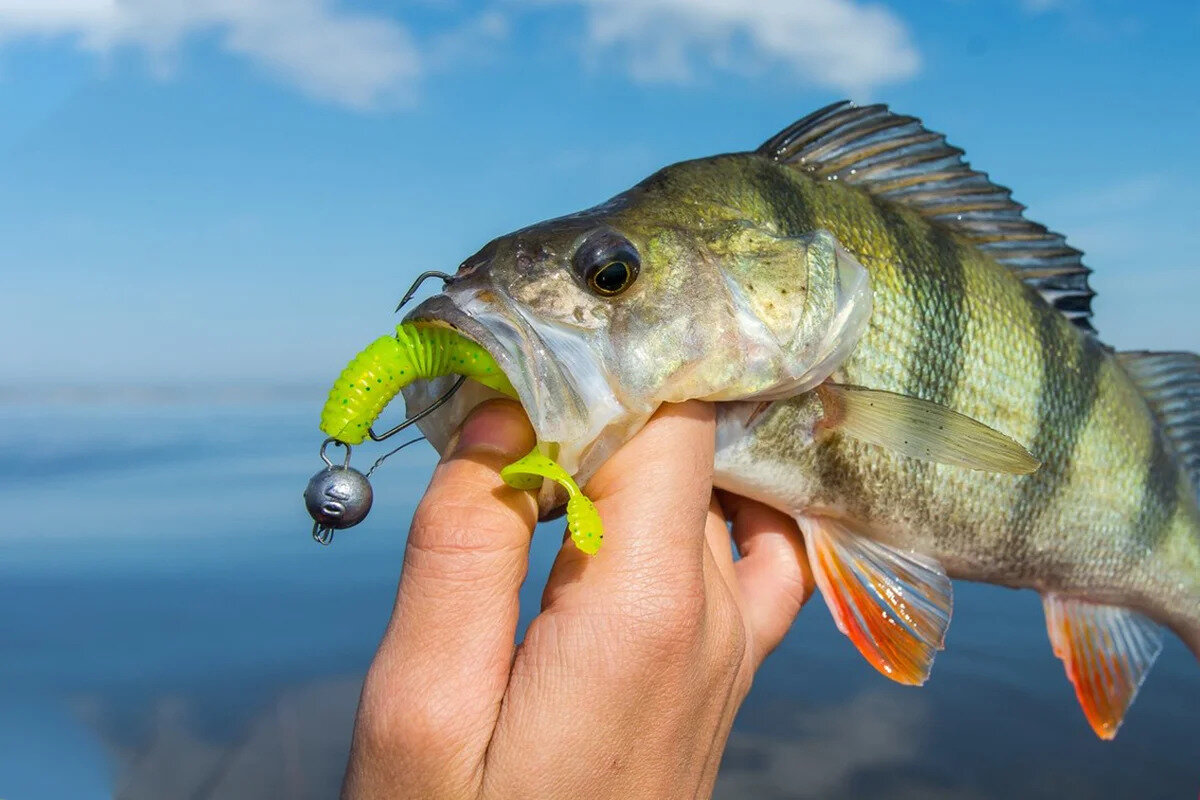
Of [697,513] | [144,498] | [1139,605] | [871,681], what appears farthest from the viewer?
[144,498]

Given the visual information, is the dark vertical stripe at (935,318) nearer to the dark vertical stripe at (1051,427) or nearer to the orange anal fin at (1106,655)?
the dark vertical stripe at (1051,427)

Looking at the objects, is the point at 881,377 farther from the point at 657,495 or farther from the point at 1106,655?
the point at 1106,655

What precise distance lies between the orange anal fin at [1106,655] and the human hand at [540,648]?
1.81m

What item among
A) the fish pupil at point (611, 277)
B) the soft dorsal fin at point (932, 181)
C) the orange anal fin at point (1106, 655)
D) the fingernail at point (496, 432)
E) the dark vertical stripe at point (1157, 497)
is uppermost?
the soft dorsal fin at point (932, 181)

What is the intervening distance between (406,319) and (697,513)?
2.07ft

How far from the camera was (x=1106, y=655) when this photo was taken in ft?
9.64

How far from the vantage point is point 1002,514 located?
246cm

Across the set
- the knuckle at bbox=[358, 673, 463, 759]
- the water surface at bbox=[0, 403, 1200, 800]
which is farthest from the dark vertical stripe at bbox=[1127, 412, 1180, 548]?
the knuckle at bbox=[358, 673, 463, 759]

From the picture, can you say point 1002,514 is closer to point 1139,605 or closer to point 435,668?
point 1139,605

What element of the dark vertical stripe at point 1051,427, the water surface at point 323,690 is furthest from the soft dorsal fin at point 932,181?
the water surface at point 323,690

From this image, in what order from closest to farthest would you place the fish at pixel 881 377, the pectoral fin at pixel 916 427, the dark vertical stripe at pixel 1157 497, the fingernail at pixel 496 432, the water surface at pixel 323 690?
the fingernail at pixel 496 432 < the fish at pixel 881 377 < the pectoral fin at pixel 916 427 < the dark vertical stripe at pixel 1157 497 < the water surface at pixel 323 690

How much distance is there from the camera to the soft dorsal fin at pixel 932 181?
7.96ft

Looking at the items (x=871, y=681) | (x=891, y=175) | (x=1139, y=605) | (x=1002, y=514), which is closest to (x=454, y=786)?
(x=1002, y=514)

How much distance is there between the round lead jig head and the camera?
59.6 inches
